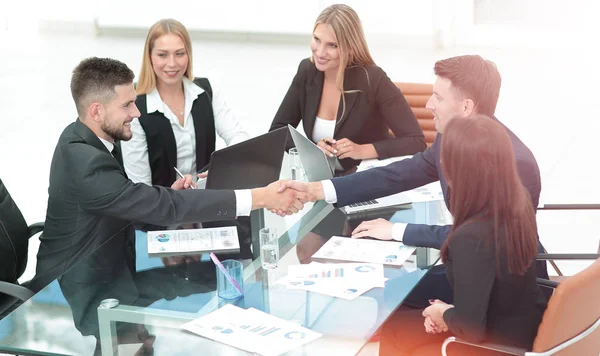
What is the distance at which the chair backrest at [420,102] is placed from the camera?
482cm

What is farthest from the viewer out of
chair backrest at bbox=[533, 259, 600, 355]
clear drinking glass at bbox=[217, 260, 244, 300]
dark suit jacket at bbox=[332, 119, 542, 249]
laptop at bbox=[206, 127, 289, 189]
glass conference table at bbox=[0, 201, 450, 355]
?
dark suit jacket at bbox=[332, 119, 542, 249]

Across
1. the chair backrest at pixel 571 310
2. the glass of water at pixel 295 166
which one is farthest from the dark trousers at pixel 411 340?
the glass of water at pixel 295 166

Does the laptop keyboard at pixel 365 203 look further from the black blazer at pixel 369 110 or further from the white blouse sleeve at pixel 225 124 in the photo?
the white blouse sleeve at pixel 225 124

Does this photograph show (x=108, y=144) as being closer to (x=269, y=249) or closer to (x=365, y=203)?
(x=269, y=249)

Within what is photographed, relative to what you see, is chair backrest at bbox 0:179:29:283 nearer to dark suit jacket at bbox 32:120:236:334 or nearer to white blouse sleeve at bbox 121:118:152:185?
dark suit jacket at bbox 32:120:236:334

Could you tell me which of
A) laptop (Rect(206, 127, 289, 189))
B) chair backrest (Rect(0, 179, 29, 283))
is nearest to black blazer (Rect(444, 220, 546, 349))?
laptop (Rect(206, 127, 289, 189))

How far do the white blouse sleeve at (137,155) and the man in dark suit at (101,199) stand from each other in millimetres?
681

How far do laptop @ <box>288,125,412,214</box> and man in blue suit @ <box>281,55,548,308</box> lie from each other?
35 mm

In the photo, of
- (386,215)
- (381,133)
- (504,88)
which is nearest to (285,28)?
(504,88)

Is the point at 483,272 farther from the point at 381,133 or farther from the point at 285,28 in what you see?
the point at 285,28

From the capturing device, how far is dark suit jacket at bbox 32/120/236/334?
337 centimetres

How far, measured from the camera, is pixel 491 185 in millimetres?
2680

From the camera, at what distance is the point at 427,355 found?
3000 millimetres

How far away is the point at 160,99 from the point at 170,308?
1.78 meters
